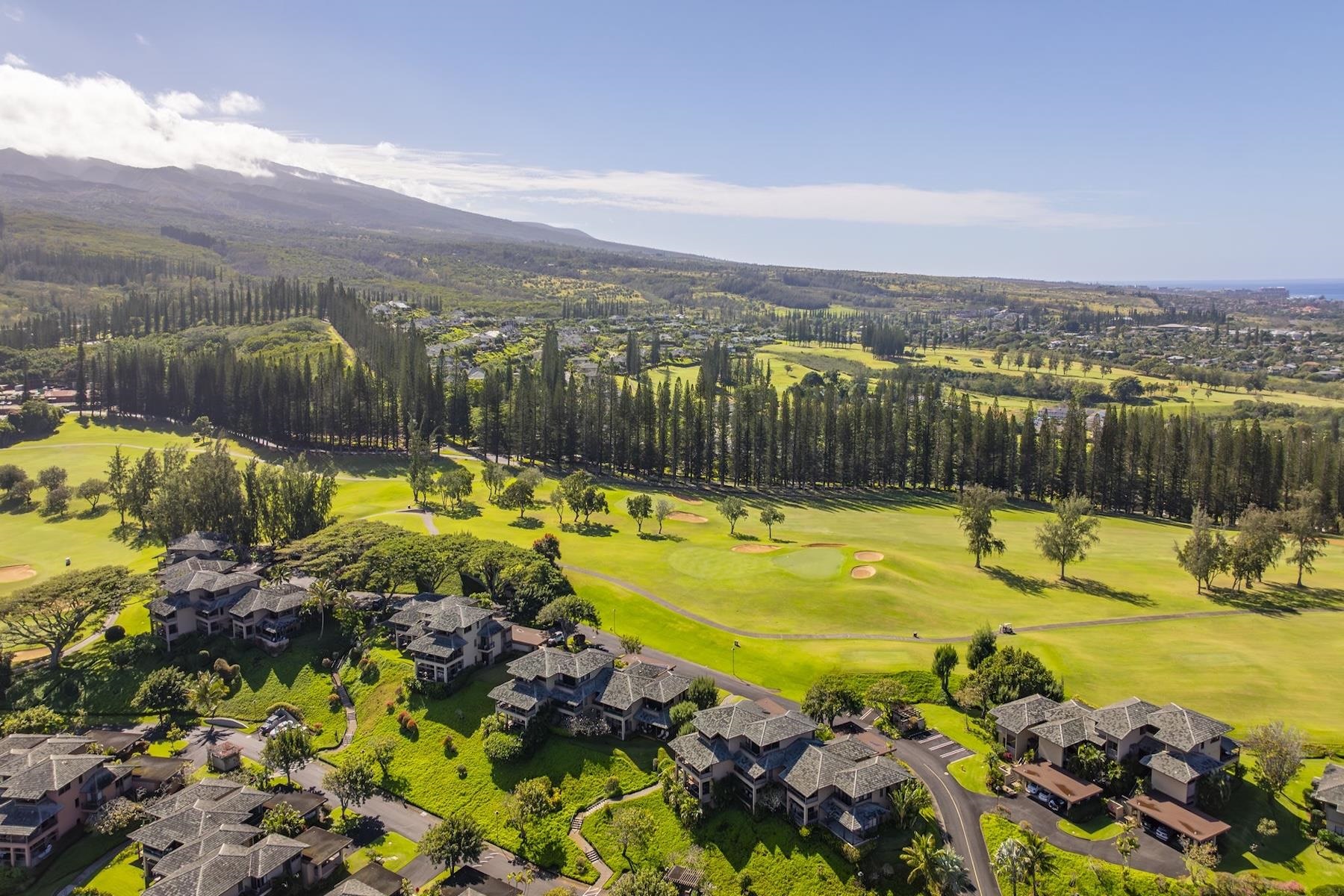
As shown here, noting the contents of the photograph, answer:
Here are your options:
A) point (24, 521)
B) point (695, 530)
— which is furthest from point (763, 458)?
point (24, 521)

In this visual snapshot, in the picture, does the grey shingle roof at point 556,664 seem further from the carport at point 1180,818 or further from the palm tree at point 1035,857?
the carport at point 1180,818

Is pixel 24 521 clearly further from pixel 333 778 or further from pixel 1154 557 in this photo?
pixel 1154 557

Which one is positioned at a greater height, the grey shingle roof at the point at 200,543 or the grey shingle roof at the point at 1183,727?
the grey shingle roof at the point at 1183,727

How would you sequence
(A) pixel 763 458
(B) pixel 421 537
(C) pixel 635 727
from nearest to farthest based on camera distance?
(C) pixel 635 727 → (B) pixel 421 537 → (A) pixel 763 458

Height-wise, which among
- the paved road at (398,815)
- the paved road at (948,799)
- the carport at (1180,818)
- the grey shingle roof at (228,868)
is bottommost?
the paved road at (398,815)

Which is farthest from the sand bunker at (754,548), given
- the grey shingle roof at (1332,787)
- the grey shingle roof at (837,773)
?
the grey shingle roof at (1332,787)

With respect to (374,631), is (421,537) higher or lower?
higher
